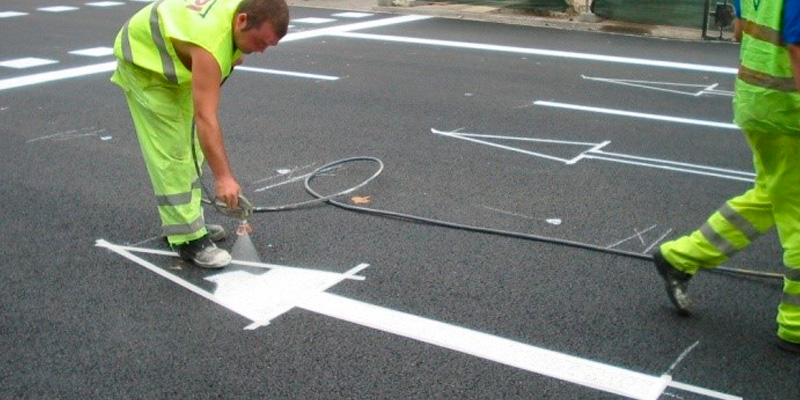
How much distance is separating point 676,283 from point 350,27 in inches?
416

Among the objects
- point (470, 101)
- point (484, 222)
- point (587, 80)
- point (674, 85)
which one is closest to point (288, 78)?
point (470, 101)

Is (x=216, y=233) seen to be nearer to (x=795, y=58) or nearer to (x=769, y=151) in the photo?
(x=769, y=151)

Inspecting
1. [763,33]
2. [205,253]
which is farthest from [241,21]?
[763,33]

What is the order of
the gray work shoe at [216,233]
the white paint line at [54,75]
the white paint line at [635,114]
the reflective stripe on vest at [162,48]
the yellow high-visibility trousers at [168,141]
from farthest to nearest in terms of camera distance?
the white paint line at [54,75], the white paint line at [635,114], the gray work shoe at [216,233], the yellow high-visibility trousers at [168,141], the reflective stripe on vest at [162,48]

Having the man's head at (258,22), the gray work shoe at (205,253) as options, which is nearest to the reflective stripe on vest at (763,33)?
the man's head at (258,22)

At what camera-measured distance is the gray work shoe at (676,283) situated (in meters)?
4.37

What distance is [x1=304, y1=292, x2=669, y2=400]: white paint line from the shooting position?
12.7 feet

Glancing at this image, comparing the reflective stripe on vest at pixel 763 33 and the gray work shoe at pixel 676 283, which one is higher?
A: the reflective stripe on vest at pixel 763 33

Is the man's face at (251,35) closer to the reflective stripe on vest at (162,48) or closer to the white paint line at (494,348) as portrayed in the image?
the reflective stripe on vest at (162,48)

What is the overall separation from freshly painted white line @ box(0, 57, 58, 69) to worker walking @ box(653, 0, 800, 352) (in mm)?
8954

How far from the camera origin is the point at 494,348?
13.7 ft

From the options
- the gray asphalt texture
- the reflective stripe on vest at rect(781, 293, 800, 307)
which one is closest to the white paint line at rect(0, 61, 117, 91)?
the gray asphalt texture

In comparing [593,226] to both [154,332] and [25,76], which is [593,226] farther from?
[25,76]

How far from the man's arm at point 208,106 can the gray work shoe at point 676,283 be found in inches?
81.3
